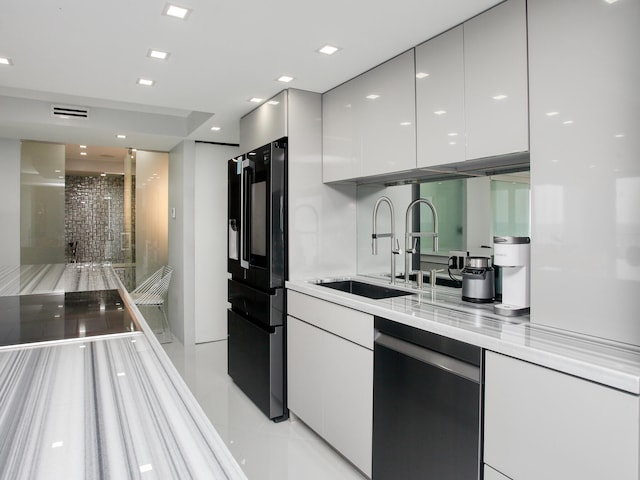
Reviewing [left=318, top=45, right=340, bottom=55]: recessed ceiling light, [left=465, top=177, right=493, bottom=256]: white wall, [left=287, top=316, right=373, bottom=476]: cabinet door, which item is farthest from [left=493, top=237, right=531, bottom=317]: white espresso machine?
[left=318, top=45, right=340, bottom=55]: recessed ceiling light

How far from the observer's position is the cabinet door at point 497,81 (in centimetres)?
178

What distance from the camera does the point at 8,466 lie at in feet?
2.02

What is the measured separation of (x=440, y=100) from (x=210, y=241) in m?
3.41

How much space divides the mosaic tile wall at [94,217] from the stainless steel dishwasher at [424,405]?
5084 mm

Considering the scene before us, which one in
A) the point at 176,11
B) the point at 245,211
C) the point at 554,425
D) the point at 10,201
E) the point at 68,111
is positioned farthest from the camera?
the point at 10,201

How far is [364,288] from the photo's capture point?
3041 millimetres

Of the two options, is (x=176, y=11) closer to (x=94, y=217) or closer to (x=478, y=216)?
(x=478, y=216)

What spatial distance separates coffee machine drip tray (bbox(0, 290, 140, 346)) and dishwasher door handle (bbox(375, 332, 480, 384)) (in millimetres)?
1155

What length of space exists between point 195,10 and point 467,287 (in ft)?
6.18

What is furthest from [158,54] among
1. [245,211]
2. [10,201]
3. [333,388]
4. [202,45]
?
[10,201]

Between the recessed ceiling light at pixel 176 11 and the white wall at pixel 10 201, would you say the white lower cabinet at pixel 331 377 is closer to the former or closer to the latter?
the recessed ceiling light at pixel 176 11

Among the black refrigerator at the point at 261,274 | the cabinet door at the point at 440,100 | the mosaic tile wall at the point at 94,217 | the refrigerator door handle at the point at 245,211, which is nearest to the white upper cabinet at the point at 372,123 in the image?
the cabinet door at the point at 440,100

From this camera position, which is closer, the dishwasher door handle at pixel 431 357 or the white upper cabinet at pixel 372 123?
the dishwasher door handle at pixel 431 357

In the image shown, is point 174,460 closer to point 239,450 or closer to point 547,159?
point 547,159
